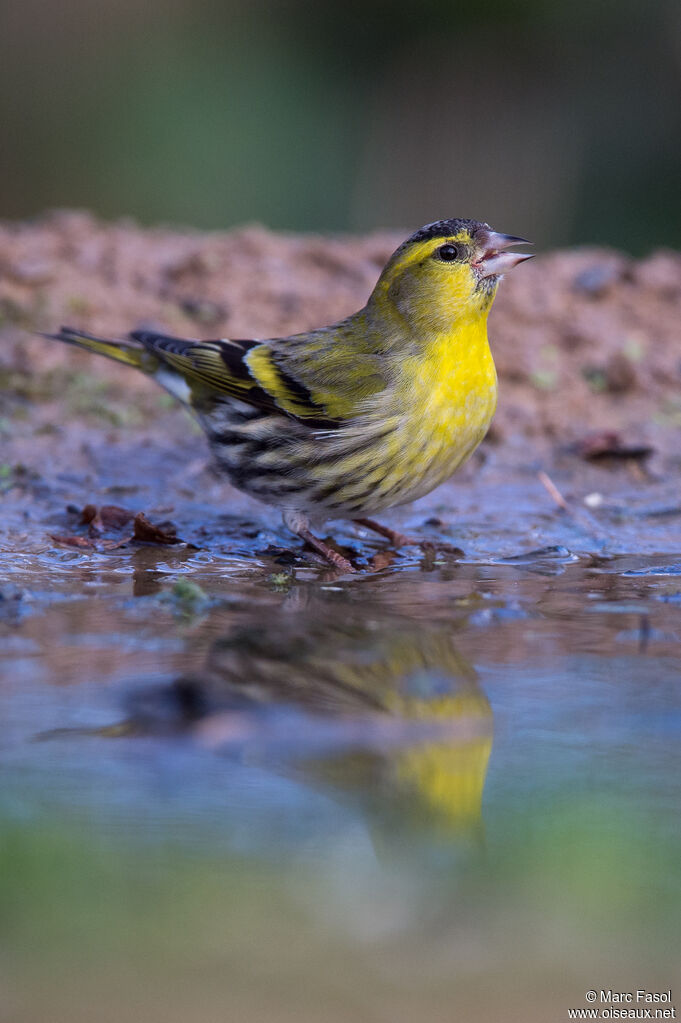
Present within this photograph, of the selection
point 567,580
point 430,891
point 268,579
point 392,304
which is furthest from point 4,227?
point 430,891

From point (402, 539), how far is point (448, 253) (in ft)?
3.34

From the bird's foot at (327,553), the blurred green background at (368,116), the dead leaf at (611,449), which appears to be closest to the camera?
the bird's foot at (327,553)

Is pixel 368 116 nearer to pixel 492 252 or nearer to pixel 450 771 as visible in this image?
pixel 492 252

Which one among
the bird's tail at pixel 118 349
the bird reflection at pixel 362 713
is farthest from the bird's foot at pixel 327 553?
the bird's tail at pixel 118 349

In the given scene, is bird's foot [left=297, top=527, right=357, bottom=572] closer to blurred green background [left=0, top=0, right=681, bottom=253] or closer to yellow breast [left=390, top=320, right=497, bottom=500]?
yellow breast [left=390, top=320, right=497, bottom=500]

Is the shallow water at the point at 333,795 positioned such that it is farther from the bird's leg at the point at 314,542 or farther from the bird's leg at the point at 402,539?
the bird's leg at the point at 402,539

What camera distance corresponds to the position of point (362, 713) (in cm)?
275

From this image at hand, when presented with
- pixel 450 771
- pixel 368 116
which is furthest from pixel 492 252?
pixel 368 116

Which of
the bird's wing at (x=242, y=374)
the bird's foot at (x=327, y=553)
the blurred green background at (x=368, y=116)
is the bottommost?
the bird's foot at (x=327, y=553)

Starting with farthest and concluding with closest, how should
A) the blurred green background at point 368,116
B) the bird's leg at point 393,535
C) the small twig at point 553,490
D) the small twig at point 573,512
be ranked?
1. the blurred green background at point 368,116
2. the small twig at point 553,490
3. the small twig at point 573,512
4. the bird's leg at point 393,535

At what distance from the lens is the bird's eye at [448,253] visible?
14.8ft

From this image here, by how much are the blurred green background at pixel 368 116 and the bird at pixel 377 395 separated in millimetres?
6061

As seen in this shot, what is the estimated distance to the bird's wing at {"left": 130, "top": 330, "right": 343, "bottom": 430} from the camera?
466 centimetres

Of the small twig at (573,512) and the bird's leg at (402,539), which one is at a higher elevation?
the small twig at (573,512)
